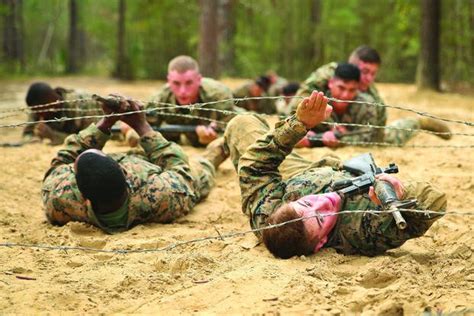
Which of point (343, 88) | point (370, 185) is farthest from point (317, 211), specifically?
point (343, 88)

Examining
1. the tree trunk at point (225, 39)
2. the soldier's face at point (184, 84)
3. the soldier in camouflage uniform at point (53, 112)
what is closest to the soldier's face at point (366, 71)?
the soldier's face at point (184, 84)

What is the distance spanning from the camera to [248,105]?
8.45 m

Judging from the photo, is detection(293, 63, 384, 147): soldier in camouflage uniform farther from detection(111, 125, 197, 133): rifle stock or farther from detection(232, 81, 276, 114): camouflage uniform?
detection(232, 81, 276, 114): camouflage uniform

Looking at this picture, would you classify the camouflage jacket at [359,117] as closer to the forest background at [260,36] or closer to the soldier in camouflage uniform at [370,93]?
the soldier in camouflage uniform at [370,93]

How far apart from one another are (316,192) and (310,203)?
0.88 ft

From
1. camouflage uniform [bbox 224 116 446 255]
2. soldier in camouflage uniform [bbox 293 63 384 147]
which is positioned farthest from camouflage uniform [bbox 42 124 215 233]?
soldier in camouflage uniform [bbox 293 63 384 147]

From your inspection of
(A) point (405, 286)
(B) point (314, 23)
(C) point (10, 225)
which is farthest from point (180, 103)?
(B) point (314, 23)

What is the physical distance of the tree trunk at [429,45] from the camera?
443 inches

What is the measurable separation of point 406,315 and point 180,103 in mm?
4158

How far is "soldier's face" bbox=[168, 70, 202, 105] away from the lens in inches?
248

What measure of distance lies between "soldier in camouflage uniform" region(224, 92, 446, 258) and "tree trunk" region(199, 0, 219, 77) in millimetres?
5821

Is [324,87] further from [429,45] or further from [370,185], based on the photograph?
[429,45]

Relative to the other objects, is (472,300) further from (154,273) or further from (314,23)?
(314,23)

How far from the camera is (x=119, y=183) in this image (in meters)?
3.78
